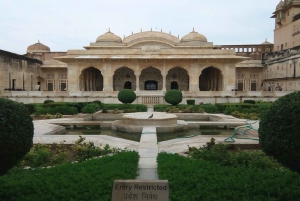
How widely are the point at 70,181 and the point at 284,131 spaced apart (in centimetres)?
304

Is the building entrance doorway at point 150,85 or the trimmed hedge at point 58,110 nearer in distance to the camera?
the trimmed hedge at point 58,110

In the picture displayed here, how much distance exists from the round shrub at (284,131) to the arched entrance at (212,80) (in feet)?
73.5

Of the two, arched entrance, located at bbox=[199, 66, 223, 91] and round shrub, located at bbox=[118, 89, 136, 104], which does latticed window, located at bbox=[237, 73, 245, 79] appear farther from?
round shrub, located at bbox=[118, 89, 136, 104]

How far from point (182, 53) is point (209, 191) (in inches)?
847

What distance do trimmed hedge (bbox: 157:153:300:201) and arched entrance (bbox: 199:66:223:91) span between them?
21874mm

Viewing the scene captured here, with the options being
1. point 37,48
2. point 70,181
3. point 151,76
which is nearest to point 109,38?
point 151,76

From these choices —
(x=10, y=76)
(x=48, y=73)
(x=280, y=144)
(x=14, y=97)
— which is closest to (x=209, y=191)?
(x=280, y=144)

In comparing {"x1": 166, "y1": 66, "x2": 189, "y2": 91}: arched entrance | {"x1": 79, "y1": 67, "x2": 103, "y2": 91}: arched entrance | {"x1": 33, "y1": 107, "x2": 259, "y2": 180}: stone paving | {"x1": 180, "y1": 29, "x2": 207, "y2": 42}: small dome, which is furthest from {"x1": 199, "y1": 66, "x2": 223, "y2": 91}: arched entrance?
{"x1": 33, "y1": 107, "x2": 259, "y2": 180}: stone paving

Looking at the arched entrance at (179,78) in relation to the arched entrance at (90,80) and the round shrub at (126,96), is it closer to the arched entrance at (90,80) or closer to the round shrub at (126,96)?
the arched entrance at (90,80)

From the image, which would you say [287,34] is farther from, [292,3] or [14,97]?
[14,97]

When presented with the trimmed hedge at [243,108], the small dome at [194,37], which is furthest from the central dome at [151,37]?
the trimmed hedge at [243,108]

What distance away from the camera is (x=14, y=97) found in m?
21.5

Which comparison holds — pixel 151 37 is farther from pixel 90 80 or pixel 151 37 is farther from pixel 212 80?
pixel 212 80

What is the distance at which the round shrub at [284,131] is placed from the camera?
336 centimetres
